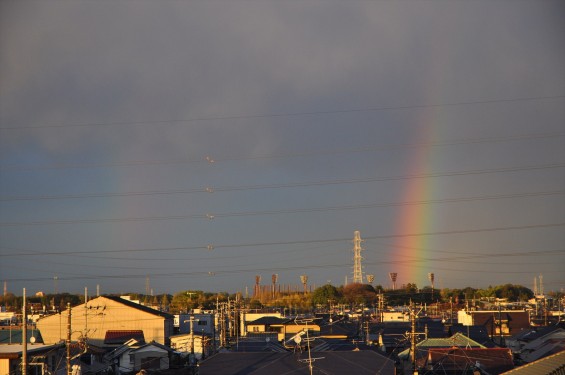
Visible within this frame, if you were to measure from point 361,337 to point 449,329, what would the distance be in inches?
145

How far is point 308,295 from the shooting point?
6144cm

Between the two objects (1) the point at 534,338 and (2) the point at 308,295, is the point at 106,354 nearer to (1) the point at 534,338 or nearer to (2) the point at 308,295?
(1) the point at 534,338

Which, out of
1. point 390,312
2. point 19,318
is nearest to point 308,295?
point 390,312

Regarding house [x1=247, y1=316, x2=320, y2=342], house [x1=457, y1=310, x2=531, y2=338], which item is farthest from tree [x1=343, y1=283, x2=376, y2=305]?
house [x1=247, y1=316, x2=320, y2=342]

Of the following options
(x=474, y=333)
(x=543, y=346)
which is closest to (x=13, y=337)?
(x=474, y=333)

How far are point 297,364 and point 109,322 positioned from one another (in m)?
20.4

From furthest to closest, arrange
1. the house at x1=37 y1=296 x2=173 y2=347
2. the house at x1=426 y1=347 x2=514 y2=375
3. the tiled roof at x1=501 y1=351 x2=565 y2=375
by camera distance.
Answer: the house at x1=37 y1=296 x2=173 y2=347 < the house at x1=426 y1=347 x2=514 y2=375 < the tiled roof at x1=501 y1=351 x2=565 y2=375

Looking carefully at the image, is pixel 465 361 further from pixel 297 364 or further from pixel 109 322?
pixel 109 322

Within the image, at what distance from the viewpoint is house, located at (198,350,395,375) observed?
1617cm

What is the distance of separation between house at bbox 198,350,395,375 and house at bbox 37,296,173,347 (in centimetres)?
1649

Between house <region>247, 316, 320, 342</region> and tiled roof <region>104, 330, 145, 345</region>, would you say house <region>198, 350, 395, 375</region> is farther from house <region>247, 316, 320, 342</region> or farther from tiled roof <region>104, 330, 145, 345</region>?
tiled roof <region>104, 330, 145, 345</region>

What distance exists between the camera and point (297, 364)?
16578 millimetres

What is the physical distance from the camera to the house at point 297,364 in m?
16.2

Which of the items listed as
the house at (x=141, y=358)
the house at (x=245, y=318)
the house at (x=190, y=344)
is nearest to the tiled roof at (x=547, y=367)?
the house at (x=141, y=358)
